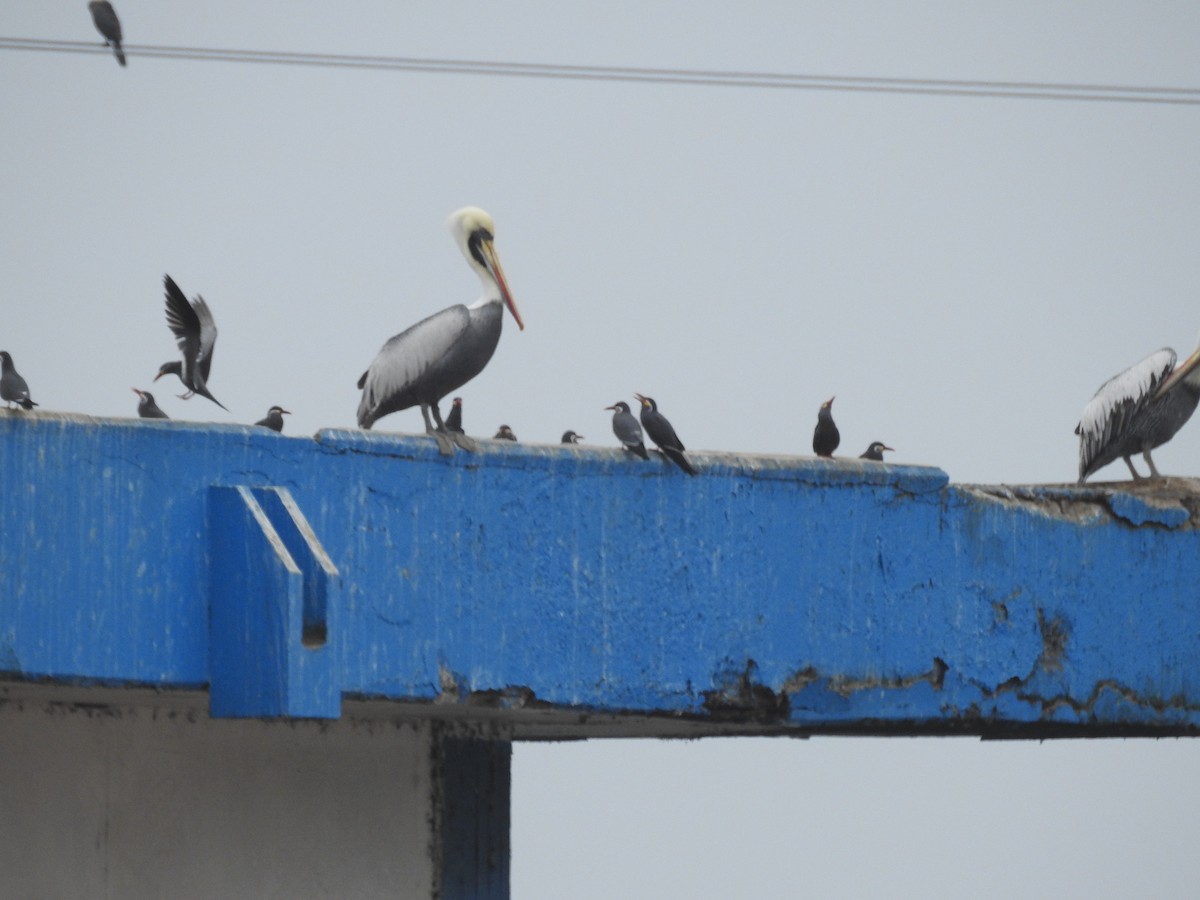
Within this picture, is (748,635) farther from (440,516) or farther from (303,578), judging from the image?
(303,578)

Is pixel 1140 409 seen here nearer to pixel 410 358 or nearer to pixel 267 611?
pixel 410 358

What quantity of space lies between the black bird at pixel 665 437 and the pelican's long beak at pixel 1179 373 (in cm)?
500

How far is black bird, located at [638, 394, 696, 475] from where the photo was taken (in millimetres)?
10609

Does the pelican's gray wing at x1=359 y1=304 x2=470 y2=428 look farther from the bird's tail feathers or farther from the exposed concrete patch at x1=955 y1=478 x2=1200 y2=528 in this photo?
the exposed concrete patch at x1=955 y1=478 x2=1200 y2=528

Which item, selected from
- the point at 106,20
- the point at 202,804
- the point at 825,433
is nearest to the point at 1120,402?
the point at 825,433

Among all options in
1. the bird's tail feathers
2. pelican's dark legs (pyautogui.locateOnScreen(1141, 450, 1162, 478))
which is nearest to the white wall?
the bird's tail feathers

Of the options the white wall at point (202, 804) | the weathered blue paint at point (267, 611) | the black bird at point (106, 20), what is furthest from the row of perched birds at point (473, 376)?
the black bird at point (106, 20)

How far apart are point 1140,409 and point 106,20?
11805 mm

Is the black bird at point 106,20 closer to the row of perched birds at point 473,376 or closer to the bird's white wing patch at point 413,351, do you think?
the row of perched birds at point 473,376

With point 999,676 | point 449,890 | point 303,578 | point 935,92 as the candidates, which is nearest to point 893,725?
point 999,676

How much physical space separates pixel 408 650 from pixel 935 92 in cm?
884

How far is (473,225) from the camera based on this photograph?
1235cm

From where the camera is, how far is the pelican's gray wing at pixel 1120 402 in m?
14.4

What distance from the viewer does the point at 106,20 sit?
21.0 m
